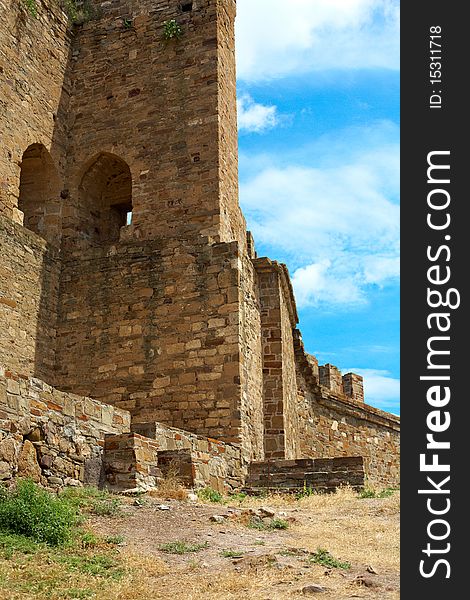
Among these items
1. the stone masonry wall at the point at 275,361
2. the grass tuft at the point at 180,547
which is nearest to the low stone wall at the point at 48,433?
the grass tuft at the point at 180,547

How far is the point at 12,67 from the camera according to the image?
14484 mm

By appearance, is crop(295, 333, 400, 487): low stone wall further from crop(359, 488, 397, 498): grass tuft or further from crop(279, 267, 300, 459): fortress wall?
crop(359, 488, 397, 498): grass tuft

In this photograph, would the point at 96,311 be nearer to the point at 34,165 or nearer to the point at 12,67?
the point at 34,165

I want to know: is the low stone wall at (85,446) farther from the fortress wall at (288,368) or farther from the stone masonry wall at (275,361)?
the fortress wall at (288,368)

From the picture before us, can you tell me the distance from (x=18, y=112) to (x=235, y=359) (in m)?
5.96

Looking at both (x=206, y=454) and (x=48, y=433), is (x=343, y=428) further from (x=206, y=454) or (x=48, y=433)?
(x=48, y=433)

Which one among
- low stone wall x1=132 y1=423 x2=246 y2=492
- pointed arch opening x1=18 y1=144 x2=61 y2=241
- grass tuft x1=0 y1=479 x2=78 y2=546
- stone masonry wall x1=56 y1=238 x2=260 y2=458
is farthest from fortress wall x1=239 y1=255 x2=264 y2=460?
grass tuft x1=0 y1=479 x2=78 y2=546

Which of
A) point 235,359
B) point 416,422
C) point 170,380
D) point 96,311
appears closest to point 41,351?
point 96,311

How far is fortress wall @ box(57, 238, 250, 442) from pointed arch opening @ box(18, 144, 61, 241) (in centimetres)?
120

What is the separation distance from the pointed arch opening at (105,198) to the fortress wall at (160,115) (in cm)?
17

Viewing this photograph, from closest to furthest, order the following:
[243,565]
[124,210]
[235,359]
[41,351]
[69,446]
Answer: [243,565], [69,446], [235,359], [41,351], [124,210]

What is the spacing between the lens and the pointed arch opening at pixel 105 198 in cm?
1544

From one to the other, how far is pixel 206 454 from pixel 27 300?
430cm

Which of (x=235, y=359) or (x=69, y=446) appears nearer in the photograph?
(x=69, y=446)
